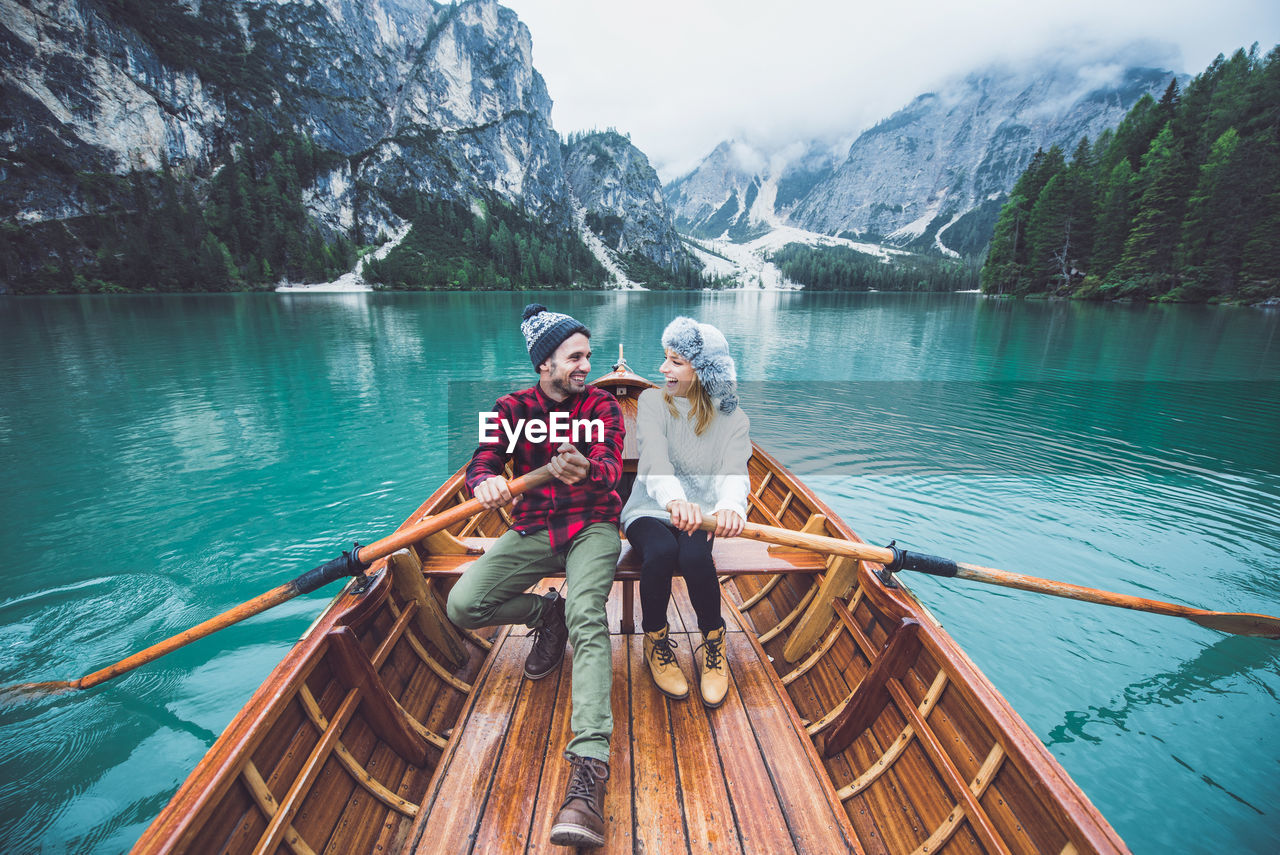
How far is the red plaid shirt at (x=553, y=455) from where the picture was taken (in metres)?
3.06

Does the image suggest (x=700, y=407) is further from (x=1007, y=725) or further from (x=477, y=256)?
(x=477, y=256)

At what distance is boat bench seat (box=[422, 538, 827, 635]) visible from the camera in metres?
3.29

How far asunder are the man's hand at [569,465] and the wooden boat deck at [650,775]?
147cm

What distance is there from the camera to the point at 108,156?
290 feet

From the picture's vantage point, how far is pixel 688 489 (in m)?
3.52

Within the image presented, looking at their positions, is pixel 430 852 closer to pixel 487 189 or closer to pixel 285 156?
pixel 285 156

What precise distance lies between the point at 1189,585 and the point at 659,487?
746cm

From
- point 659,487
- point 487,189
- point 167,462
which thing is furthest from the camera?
point 487,189

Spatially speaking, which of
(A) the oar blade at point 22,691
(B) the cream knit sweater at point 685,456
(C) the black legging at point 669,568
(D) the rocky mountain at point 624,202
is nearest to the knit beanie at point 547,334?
(B) the cream knit sweater at point 685,456

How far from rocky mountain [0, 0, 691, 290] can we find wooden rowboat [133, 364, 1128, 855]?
120293 millimetres

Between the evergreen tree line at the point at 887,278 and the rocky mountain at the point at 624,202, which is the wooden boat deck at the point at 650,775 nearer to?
the evergreen tree line at the point at 887,278

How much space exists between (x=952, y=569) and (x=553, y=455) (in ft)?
8.51

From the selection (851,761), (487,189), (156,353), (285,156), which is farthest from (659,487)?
(487,189)

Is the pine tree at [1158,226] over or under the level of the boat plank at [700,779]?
over
